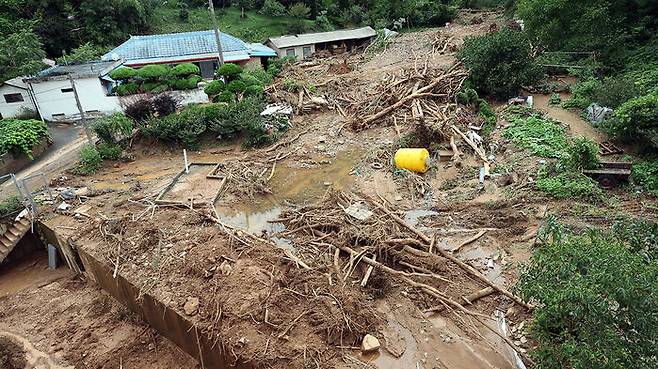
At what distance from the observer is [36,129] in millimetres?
19422

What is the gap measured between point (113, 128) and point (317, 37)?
2347 centimetres

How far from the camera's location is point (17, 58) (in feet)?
74.6

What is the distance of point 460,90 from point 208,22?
1278 inches

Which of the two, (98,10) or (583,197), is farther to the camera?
(98,10)

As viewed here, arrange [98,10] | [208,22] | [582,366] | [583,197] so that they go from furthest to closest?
[208,22] → [98,10] → [583,197] → [582,366]

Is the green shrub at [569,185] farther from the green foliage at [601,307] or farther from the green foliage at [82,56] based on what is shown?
the green foliage at [82,56]

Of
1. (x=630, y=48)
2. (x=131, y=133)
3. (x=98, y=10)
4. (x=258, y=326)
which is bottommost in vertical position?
(x=258, y=326)

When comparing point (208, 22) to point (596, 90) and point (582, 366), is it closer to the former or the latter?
point (596, 90)

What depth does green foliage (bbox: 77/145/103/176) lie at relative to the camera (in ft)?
54.7

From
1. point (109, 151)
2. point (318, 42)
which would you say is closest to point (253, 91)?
point (109, 151)

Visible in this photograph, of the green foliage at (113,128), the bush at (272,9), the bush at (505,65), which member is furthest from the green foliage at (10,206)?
the bush at (272,9)

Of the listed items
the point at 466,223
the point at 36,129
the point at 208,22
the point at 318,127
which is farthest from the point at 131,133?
the point at 208,22

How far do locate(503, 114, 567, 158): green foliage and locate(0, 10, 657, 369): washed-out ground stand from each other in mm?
462

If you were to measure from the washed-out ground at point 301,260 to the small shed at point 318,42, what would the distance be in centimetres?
2141
